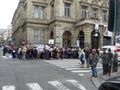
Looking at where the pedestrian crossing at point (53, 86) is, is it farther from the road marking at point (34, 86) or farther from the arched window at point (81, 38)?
the arched window at point (81, 38)

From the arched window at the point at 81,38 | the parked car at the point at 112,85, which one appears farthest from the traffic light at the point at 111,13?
the arched window at the point at 81,38

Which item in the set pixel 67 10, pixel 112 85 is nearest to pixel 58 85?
pixel 112 85

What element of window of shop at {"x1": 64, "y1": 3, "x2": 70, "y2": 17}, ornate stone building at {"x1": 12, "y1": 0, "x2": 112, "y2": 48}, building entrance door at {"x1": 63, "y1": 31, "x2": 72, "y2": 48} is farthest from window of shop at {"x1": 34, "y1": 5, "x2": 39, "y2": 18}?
building entrance door at {"x1": 63, "y1": 31, "x2": 72, "y2": 48}

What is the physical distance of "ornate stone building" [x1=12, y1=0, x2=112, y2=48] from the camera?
158ft

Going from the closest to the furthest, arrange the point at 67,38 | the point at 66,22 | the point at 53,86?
the point at 53,86 → the point at 66,22 → the point at 67,38

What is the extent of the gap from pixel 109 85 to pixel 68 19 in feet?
150

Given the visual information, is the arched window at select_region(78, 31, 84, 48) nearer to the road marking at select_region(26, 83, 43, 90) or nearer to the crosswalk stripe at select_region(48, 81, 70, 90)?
the crosswalk stripe at select_region(48, 81, 70, 90)

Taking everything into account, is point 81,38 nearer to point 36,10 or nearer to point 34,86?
point 36,10

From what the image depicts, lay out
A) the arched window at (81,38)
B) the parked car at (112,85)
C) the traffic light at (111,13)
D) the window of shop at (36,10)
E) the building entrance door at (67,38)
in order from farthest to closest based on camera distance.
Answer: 1. the window of shop at (36,10)
2. the building entrance door at (67,38)
3. the arched window at (81,38)
4. the traffic light at (111,13)
5. the parked car at (112,85)

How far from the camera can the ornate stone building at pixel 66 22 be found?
48.2 meters

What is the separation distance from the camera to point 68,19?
5009 cm

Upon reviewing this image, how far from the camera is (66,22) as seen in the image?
4978 centimetres

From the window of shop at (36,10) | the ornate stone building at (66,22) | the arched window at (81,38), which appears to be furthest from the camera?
the window of shop at (36,10)

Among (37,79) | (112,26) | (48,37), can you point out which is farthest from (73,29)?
(112,26)
